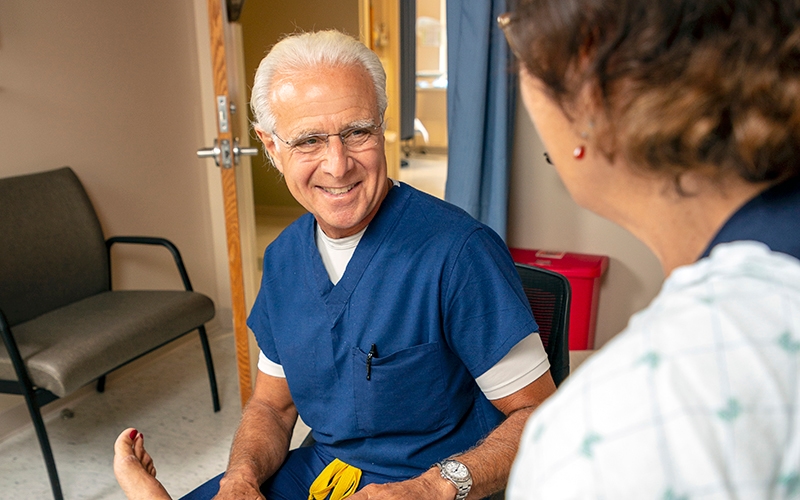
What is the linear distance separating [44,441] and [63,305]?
0.61m

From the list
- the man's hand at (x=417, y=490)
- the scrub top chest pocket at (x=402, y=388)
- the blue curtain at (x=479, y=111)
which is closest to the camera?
the man's hand at (x=417, y=490)

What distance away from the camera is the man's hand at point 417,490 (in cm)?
94

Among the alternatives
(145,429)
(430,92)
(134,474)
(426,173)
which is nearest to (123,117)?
(145,429)

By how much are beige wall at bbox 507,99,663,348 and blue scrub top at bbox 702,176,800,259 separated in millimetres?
2243

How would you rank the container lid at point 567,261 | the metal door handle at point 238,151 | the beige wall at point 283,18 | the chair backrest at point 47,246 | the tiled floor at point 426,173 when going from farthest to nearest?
the tiled floor at point 426,173, the beige wall at point 283,18, the container lid at point 567,261, the chair backrest at point 47,246, the metal door handle at point 238,151

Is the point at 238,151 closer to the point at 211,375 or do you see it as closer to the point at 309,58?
the point at 211,375

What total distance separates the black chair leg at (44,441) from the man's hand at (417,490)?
1314 mm

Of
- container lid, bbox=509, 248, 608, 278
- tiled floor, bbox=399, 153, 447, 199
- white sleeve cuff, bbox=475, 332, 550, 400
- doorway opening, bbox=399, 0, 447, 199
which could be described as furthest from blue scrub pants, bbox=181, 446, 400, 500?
doorway opening, bbox=399, 0, 447, 199

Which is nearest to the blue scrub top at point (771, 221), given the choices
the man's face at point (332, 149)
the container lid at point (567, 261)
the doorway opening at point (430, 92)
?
the man's face at point (332, 149)

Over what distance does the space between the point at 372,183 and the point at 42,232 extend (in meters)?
1.70

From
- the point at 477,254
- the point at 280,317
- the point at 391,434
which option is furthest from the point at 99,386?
the point at 477,254

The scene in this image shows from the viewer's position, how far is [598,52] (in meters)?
0.49

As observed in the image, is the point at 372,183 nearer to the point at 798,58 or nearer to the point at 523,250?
the point at 798,58

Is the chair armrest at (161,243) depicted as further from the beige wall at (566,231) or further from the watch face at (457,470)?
the watch face at (457,470)
